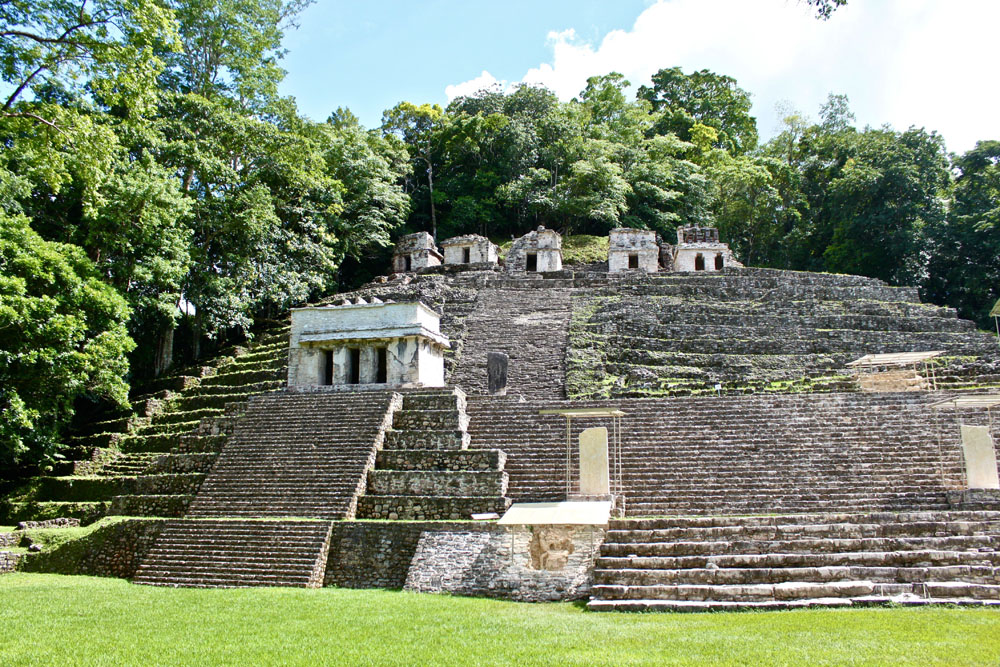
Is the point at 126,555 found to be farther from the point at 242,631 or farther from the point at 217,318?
the point at 217,318

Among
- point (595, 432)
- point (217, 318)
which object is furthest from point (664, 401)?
point (217, 318)

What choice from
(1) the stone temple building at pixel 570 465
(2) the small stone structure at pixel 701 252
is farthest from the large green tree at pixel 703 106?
(1) the stone temple building at pixel 570 465

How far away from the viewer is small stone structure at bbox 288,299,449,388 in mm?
19109

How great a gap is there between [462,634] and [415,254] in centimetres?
3170

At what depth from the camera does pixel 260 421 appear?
17.1 m

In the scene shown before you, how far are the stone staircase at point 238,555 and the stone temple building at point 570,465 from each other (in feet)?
0.14

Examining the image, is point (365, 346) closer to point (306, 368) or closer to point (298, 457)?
point (306, 368)

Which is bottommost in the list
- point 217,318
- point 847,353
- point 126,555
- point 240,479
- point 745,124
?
point 126,555

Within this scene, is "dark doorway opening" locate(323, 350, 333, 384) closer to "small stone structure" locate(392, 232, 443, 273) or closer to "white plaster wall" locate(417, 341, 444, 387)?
"white plaster wall" locate(417, 341, 444, 387)

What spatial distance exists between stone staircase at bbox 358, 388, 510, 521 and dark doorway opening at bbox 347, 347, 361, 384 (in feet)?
11.9

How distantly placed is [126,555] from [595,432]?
8956 millimetres

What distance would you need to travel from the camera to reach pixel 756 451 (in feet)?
48.6

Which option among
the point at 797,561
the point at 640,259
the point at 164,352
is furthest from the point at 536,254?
the point at 797,561

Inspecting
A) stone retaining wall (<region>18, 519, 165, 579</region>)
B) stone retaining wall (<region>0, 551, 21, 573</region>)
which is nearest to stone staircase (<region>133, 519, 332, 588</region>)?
stone retaining wall (<region>18, 519, 165, 579</region>)
